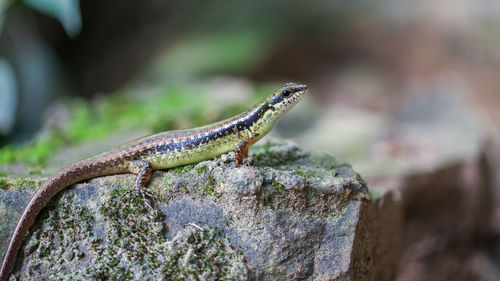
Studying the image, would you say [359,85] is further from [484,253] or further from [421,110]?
[484,253]

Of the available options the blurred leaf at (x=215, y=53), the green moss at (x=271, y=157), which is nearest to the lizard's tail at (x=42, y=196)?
the green moss at (x=271, y=157)

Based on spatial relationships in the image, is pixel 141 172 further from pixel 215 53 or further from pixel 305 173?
pixel 215 53

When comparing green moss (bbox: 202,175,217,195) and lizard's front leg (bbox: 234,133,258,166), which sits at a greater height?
lizard's front leg (bbox: 234,133,258,166)

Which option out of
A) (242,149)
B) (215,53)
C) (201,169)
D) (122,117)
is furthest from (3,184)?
(215,53)

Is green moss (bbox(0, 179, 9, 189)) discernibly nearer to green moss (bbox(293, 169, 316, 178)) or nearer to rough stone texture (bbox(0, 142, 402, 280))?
rough stone texture (bbox(0, 142, 402, 280))

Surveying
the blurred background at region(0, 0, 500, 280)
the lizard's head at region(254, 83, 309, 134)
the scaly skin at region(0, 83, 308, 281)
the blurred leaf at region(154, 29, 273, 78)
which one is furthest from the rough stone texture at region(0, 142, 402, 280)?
the blurred leaf at region(154, 29, 273, 78)

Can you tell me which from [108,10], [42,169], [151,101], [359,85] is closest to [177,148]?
[42,169]

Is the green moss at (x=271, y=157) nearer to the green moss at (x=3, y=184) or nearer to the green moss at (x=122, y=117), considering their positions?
the green moss at (x=3, y=184)
